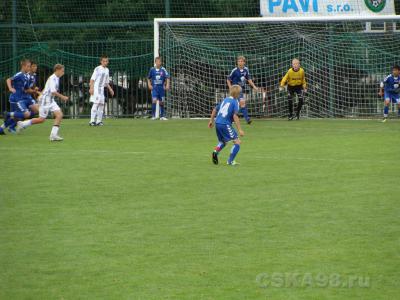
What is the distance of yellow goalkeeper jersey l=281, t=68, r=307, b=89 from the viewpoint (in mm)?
28094

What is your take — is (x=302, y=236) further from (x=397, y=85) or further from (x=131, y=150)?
(x=397, y=85)

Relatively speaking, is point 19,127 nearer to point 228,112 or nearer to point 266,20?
point 228,112

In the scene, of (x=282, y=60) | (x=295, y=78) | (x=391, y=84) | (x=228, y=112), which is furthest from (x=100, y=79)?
(x=228, y=112)

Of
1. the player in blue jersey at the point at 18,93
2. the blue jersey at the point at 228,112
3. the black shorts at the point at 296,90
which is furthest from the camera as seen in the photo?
the black shorts at the point at 296,90

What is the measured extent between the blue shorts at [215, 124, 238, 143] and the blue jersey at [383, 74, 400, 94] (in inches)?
481

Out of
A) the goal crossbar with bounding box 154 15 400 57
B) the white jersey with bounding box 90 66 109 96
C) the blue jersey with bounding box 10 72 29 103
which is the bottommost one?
the white jersey with bounding box 90 66 109 96

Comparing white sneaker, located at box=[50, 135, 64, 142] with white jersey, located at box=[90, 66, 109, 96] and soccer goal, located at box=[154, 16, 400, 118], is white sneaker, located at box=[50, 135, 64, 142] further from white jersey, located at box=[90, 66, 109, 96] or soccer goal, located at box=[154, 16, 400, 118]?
soccer goal, located at box=[154, 16, 400, 118]

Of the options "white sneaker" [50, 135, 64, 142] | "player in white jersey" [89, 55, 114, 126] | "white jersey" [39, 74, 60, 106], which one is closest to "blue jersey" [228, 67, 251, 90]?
"player in white jersey" [89, 55, 114, 126]

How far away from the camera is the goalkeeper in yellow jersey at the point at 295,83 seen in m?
28.1

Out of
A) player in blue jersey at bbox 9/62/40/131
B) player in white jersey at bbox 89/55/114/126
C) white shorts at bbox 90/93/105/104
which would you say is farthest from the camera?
player in white jersey at bbox 89/55/114/126

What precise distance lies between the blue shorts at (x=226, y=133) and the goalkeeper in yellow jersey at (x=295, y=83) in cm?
1172

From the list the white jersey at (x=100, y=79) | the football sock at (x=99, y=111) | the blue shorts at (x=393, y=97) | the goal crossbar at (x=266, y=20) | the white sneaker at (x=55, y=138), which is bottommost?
the blue shorts at (x=393, y=97)

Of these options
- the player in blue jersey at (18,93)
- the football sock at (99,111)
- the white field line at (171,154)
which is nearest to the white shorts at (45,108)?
the player in blue jersey at (18,93)

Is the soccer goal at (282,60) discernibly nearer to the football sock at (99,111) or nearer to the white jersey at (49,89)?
the football sock at (99,111)
